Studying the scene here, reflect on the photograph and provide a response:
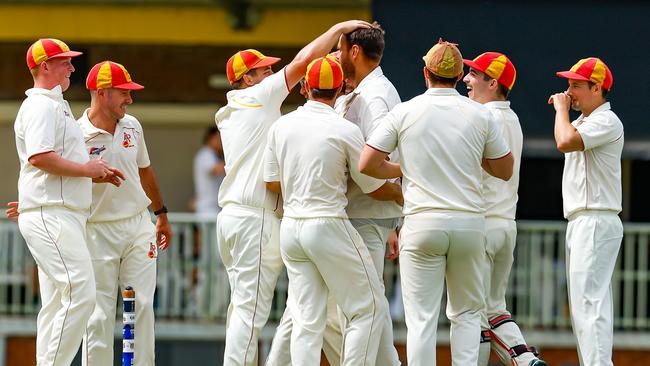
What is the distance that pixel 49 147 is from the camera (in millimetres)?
9391

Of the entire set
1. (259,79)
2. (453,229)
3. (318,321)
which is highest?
(259,79)

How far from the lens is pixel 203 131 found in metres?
17.6

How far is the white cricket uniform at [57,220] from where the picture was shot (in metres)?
9.47

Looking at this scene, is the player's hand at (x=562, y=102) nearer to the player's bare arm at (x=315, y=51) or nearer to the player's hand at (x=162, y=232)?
the player's bare arm at (x=315, y=51)

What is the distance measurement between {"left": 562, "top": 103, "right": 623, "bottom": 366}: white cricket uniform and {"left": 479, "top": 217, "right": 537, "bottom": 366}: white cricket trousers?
0.41 metres

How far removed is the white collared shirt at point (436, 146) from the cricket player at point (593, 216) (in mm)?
904

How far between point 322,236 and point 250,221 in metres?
0.65

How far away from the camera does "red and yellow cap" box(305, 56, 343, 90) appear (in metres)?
9.12

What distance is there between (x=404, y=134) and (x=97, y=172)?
6.30ft

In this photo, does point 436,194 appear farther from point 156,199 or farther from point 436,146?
point 156,199

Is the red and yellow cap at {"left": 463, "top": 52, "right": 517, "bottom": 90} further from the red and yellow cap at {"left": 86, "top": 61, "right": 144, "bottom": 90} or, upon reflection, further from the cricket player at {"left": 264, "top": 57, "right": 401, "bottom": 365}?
the red and yellow cap at {"left": 86, "top": 61, "right": 144, "bottom": 90}

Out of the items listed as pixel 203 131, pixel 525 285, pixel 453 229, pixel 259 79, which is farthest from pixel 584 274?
pixel 203 131

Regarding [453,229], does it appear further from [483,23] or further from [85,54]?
[85,54]

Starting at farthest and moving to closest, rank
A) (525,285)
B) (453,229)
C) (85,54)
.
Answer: (85,54)
(525,285)
(453,229)
